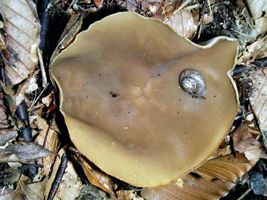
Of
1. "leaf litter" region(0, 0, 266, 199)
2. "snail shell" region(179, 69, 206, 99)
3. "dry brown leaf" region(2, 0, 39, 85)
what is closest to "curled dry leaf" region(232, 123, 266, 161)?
"leaf litter" region(0, 0, 266, 199)

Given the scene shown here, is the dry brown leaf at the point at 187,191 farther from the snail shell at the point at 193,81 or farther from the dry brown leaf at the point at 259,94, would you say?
the snail shell at the point at 193,81

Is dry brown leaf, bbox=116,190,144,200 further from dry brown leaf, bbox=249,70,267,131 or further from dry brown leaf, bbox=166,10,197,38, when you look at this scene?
dry brown leaf, bbox=166,10,197,38

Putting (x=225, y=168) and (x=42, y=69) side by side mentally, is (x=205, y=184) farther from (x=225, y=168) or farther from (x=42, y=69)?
(x=42, y=69)

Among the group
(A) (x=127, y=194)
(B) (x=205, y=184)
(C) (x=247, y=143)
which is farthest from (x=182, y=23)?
(A) (x=127, y=194)

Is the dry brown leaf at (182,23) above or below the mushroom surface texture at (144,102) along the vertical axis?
above

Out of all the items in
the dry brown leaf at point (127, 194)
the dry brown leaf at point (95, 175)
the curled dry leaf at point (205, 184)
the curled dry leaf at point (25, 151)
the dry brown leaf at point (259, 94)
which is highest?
the dry brown leaf at point (259, 94)

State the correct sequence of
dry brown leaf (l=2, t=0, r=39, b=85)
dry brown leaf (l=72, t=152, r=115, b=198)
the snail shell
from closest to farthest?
the snail shell < dry brown leaf (l=2, t=0, r=39, b=85) < dry brown leaf (l=72, t=152, r=115, b=198)

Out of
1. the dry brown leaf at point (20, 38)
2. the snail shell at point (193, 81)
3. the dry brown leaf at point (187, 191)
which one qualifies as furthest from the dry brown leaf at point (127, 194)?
the dry brown leaf at point (20, 38)
